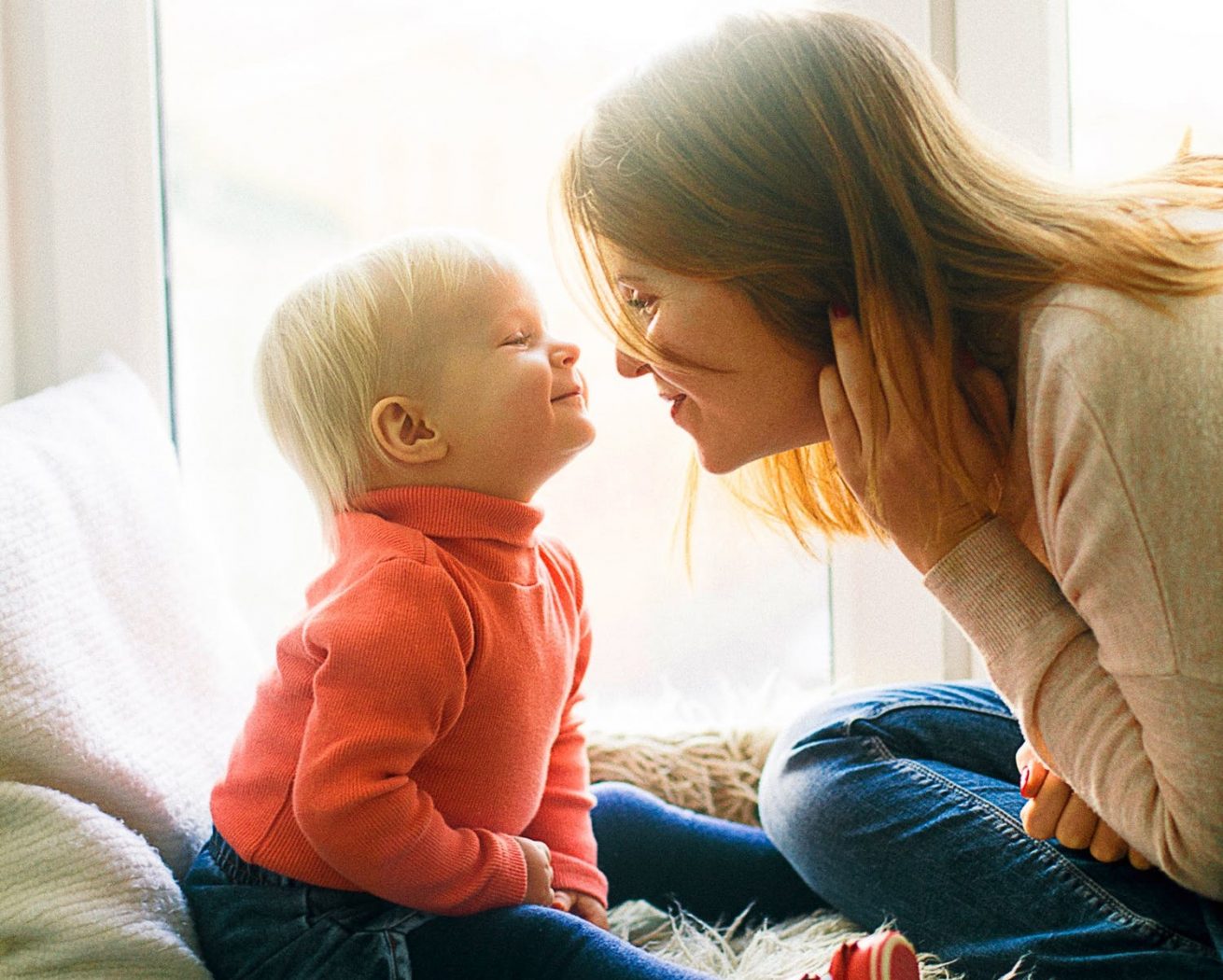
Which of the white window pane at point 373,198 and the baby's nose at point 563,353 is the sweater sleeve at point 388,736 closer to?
the baby's nose at point 563,353

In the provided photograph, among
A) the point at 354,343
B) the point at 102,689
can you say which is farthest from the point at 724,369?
the point at 102,689

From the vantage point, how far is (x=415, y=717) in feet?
3.14

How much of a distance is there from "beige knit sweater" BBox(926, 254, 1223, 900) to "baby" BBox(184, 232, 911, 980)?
34 cm

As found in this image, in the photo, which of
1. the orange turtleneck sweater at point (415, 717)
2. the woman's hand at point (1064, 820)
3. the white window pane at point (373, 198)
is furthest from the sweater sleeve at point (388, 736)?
the white window pane at point (373, 198)

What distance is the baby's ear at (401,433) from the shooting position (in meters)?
1.04

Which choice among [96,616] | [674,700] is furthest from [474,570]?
[674,700]

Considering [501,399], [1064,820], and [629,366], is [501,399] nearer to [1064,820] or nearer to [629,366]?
[629,366]

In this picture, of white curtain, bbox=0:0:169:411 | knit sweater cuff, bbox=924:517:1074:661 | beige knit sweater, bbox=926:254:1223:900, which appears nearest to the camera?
beige knit sweater, bbox=926:254:1223:900

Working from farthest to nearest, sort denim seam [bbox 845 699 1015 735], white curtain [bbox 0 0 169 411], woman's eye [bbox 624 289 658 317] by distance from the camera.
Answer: white curtain [bbox 0 0 169 411] → denim seam [bbox 845 699 1015 735] → woman's eye [bbox 624 289 658 317]

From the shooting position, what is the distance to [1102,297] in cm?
86

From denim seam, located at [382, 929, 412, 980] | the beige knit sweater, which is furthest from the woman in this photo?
denim seam, located at [382, 929, 412, 980]

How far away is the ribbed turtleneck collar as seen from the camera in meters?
1.04

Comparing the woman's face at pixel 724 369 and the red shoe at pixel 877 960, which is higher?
the woman's face at pixel 724 369

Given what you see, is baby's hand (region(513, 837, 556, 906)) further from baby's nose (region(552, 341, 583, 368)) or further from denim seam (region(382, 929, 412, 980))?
baby's nose (region(552, 341, 583, 368))
